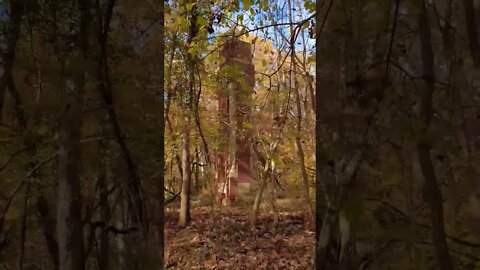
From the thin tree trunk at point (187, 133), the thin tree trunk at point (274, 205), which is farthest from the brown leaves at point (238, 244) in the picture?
the thin tree trunk at point (187, 133)

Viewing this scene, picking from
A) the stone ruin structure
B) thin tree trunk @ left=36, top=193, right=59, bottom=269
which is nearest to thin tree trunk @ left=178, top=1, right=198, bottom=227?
the stone ruin structure

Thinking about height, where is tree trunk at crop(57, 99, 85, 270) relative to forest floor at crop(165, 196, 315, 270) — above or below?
above

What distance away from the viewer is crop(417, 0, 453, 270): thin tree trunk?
932mm

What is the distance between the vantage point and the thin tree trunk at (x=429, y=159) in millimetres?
932

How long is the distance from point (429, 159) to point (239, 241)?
450 centimetres

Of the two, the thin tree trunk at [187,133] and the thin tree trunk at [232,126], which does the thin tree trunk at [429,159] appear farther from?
the thin tree trunk at [232,126]

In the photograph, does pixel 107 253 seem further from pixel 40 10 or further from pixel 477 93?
pixel 477 93

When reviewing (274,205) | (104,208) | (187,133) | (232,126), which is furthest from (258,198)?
(104,208)

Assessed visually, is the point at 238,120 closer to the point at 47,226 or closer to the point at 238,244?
the point at 238,244

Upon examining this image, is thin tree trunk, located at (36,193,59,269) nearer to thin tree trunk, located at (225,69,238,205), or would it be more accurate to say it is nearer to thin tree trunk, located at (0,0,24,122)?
thin tree trunk, located at (0,0,24,122)

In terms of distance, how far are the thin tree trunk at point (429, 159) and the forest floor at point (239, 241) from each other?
3.54 m

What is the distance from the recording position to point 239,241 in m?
5.22

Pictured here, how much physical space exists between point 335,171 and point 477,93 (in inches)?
14.5

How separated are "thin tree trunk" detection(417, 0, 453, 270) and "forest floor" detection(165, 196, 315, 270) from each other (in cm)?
354
